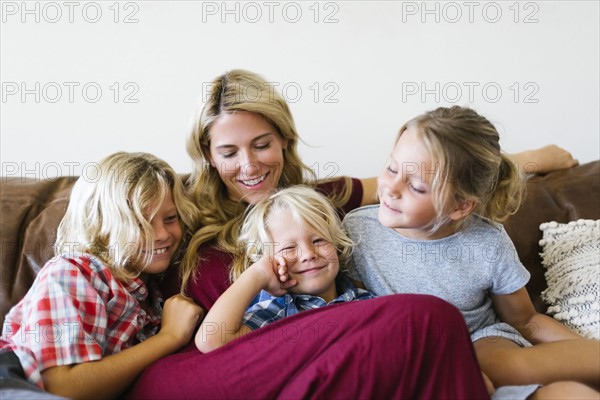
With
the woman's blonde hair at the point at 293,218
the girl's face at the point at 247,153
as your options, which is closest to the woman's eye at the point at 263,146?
the girl's face at the point at 247,153

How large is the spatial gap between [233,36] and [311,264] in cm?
85

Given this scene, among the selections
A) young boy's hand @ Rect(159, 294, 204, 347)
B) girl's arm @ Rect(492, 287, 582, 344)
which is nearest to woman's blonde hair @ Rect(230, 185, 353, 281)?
young boy's hand @ Rect(159, 294, 204, 347)

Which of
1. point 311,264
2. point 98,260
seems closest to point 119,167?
point 98,260

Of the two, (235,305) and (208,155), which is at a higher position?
(208,155)

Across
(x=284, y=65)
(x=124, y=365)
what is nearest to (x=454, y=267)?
(x=124, y=365)

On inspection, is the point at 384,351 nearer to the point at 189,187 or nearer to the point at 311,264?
the point at 311,264

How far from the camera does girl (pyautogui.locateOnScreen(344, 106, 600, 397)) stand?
128cm

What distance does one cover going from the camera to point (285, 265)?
1.39 meters

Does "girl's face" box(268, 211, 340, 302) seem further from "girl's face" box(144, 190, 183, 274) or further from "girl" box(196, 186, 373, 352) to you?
"girl's face" box(144, 190, 183, 274)

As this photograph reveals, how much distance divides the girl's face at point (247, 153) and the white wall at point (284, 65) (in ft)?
1.25

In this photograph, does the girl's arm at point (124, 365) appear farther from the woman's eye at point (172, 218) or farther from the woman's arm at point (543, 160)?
the woman's arm at point (543, 160)

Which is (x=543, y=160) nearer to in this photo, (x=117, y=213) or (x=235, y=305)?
(x=235, y=305)

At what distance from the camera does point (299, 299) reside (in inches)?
56.1

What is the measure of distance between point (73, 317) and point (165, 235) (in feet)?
0.98
